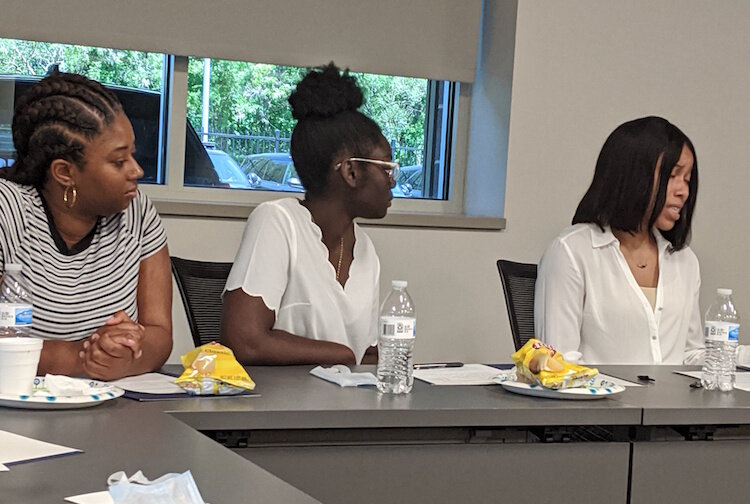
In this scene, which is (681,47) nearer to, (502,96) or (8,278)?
(502,96)

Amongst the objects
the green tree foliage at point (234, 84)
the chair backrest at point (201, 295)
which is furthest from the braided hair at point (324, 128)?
the green tree foliage at point (234, 84)

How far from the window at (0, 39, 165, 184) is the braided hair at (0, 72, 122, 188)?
1592 millimetres

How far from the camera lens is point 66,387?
1.83 m

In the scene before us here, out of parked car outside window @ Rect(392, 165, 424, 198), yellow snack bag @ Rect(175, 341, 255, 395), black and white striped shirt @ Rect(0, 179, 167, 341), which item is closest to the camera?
yellow snack bag @ Rect(175, 341, 255, 395)

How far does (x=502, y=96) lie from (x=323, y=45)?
805 millimetres

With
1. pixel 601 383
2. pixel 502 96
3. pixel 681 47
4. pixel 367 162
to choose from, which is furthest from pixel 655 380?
pixel 681 47

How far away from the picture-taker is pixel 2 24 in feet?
11.6

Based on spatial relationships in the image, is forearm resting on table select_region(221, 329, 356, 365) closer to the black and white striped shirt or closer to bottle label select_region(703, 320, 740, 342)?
the black and white striped shirt

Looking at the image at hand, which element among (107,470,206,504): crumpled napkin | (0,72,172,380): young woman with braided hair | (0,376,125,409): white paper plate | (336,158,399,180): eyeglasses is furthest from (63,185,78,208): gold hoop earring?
(107,470,206,504): crumpled napkin

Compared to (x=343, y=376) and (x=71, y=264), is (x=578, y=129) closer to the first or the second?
(x=343, y=376)

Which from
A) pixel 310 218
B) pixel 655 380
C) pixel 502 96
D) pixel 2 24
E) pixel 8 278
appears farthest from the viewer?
pixel 502 96

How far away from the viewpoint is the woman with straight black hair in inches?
115

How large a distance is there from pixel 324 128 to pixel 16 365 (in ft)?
4.02

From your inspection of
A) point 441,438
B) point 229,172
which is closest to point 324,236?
point 441,438
